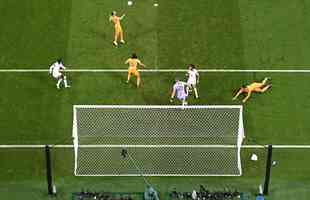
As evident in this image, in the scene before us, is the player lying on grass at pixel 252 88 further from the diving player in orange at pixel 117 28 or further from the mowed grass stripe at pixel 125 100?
the diving player in orange at pixel 117 28

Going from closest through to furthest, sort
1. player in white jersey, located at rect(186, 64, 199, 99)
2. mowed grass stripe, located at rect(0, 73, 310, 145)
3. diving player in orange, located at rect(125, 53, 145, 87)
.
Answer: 1. mowed grass stripe, located at rect(0, 73, 310, 145)
2. player in white jersey, located at rect(186, 64, 199, 99)
3. diving player in orange, located at rect(125, 53, 145, 87)

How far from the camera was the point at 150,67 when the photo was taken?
29.5m

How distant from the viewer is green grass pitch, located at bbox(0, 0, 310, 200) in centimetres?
2500

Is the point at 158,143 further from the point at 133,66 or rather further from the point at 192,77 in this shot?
the point at 133,66

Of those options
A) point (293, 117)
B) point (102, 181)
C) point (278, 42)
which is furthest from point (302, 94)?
point (102, 181)

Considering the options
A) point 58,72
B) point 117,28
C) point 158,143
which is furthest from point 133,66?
point 158,143

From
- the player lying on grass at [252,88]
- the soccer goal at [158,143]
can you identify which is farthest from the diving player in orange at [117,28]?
the player lying on grass at [252,88]

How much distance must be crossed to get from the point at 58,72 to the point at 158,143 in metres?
5.02

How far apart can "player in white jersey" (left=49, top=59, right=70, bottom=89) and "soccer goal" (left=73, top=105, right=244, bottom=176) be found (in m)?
3.05

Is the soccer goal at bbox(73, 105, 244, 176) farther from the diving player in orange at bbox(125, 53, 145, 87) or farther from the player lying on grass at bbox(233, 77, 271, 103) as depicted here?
the diving player in orange at bbox(125, 53, 145, 87)

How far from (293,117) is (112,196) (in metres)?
7.15

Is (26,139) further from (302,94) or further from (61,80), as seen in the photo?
(302,94)

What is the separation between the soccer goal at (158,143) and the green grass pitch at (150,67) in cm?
39

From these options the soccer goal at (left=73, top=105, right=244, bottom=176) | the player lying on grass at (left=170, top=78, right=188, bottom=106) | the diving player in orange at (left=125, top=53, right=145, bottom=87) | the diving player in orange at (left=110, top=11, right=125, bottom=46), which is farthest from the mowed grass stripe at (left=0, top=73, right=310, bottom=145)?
the diving player in orange at (left=110, top=11, right=125, bottom=46)
